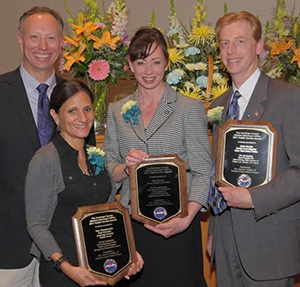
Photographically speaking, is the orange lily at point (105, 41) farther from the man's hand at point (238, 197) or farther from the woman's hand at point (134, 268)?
the woman's hand at point (134, 268)

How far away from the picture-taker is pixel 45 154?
2.57 m

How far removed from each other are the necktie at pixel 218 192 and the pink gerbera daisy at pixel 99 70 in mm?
873

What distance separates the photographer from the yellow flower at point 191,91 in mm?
3484

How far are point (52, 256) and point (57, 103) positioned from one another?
736 mm

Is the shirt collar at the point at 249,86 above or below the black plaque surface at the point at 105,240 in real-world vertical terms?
above

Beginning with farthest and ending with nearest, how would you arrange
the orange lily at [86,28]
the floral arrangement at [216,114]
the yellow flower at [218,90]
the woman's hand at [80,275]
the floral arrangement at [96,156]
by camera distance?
1. the yellow flower at [218,90]
2. the orange lily at [86,28]
3. the floral arrangement at [216,114]
4. the floral arrangement at [96,156]
5. the woman's hand at [80,275]

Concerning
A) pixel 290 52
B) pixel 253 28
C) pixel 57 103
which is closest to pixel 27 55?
pixel 57 103

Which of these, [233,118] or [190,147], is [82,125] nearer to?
[190,147]

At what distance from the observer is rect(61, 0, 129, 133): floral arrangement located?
334 cm

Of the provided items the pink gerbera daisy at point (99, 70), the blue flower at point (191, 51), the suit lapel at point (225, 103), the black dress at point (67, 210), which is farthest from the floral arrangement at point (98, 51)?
the black dress at point (67, 210)

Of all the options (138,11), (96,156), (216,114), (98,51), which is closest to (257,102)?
(216,114)

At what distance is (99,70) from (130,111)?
0.58m

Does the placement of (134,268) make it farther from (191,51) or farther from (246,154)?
(191,51)

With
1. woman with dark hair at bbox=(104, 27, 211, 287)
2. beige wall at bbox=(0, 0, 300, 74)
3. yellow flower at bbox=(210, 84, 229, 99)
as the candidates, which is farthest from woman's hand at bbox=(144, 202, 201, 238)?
beige wall at bbox=(0, 0, 300, 74)
